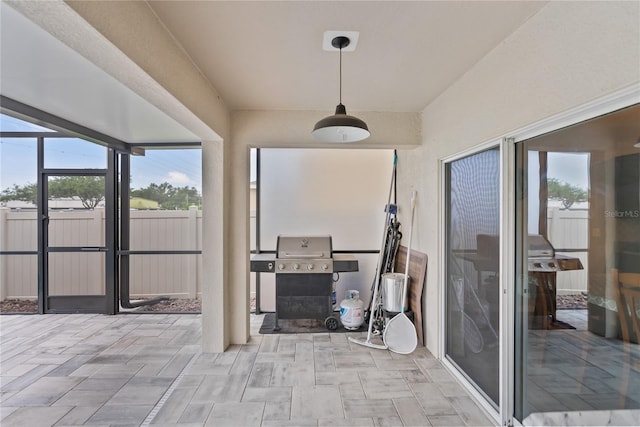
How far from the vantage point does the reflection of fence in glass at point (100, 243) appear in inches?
166

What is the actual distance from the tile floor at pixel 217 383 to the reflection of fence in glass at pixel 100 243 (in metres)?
0.88

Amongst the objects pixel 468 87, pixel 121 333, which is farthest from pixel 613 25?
pixel 121 333

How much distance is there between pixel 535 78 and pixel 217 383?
3188mm

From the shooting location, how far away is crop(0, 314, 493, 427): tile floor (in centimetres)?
207

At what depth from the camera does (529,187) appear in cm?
182

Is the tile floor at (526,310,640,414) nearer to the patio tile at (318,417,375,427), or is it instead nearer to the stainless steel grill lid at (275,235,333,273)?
the patio tile at (318,417,375,427)

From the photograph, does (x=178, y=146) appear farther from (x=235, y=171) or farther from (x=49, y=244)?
(x=49, y=244)

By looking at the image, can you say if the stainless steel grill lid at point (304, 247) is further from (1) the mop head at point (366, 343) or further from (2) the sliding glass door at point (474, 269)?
(2) the sliding glass door at point (474, 269)

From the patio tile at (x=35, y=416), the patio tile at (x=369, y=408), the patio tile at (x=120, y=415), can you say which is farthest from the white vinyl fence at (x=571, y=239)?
the patio tile at (x=35, y=416)

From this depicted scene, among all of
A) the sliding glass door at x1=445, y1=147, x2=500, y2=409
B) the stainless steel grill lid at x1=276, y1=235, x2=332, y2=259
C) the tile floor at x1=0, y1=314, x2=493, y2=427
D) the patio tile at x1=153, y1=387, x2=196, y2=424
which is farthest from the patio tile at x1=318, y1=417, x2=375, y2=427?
the stainless steel grill lid at x1=276, y1=235, x2=332, y2=259

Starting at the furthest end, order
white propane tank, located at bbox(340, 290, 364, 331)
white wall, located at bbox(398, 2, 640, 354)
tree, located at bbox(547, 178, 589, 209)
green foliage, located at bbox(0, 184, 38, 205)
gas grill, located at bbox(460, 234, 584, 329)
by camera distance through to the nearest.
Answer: green foliage, located at bbox(0, 184, 38, 205) < white propane tank, located at bbox(340, 290, 364, 331) < gas grill, located at bbox(460, 234, 584, 329) < tree, located at bbox(547, 178, 589, 209) < white wall, located at bbox(398, 2, 640, 354)

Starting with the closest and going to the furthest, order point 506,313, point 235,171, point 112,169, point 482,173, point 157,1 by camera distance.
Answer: point 157,1 → point 506,313 → point 482,173 → point 235,171 → point 112,169

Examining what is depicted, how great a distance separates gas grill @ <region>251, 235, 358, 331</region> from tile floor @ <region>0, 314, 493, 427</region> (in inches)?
11.3

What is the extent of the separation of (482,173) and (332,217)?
2.36 m
